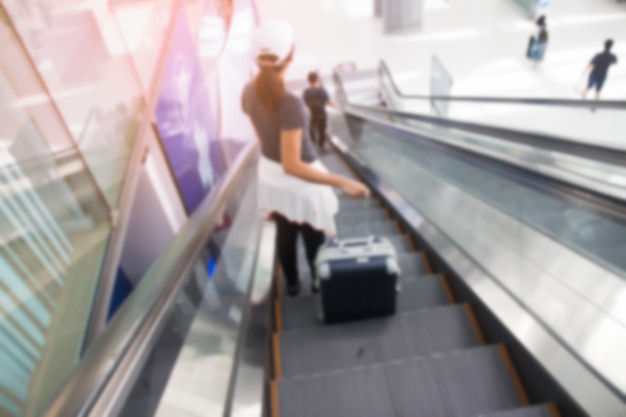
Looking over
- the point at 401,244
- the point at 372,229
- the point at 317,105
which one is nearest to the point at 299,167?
the point at 401,244

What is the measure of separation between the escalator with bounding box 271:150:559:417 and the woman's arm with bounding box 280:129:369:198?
35.3 inches

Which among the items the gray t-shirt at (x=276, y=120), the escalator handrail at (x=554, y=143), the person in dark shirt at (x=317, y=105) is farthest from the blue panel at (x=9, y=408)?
the person in dark shirt at (x=317, y=105)

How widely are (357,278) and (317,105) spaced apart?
214 inches

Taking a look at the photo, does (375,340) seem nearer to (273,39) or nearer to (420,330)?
A: (420,330)

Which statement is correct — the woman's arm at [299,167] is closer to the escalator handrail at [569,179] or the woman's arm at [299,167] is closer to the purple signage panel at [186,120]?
the escalator handrail at [569,179]

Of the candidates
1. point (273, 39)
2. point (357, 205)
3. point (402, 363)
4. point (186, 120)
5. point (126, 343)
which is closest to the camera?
point (126, 343)

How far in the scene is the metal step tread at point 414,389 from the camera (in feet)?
5.74

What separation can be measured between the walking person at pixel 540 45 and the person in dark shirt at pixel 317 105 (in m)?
7.60

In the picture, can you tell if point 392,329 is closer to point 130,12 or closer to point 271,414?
point 271,414

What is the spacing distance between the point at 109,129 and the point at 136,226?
144 centimetres

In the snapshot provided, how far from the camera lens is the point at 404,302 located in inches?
99.8

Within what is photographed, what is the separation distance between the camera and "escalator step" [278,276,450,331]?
248 cm

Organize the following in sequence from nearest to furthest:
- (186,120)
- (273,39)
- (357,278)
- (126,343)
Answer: (126,343) → (273,39) → (357,278) → (186,120)

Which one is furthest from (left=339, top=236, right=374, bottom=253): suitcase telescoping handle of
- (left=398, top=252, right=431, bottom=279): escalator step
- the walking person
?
the walking person
